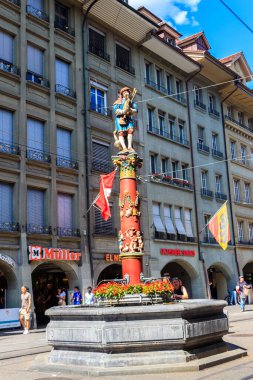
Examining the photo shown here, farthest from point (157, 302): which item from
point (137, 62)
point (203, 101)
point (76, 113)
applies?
point (203, 101)

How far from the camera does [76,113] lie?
2794 cm

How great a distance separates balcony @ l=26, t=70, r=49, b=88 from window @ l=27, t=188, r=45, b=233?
18.8 feet

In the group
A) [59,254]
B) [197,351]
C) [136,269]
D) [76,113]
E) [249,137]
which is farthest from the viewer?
[249,137]

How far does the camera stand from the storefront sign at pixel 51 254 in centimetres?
2322

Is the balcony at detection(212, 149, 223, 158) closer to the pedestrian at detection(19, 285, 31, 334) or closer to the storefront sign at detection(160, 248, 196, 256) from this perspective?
the storefront sign at detection(160, 248, 196, 256)

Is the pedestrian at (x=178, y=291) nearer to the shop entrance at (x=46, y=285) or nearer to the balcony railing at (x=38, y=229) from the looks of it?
the balcony railing at (x=38, y=229)

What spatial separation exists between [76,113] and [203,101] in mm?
15486

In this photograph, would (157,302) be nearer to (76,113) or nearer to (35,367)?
(35,367)

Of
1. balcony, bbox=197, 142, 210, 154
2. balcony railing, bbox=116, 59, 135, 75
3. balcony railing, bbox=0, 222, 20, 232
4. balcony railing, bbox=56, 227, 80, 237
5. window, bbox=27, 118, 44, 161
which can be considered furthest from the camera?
balcony, bbox=197, 142, 210, 154

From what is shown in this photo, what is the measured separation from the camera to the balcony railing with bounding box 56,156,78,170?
26.2 metres

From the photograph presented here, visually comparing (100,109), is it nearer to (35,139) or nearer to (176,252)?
(35,139)

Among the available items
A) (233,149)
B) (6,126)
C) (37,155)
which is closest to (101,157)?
(37,155)

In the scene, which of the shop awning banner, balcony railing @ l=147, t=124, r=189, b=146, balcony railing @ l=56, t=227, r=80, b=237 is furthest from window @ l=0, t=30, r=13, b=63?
the shop awning banner

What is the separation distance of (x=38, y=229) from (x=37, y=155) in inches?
147
